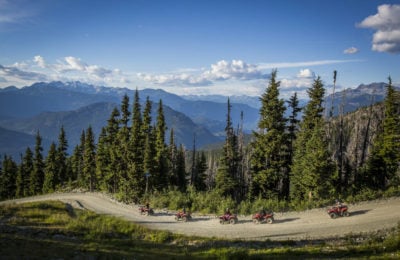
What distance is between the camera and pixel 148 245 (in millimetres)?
22094

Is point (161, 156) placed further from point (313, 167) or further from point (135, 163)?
point (313, 167)

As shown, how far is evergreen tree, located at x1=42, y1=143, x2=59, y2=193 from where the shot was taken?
72.1 meters

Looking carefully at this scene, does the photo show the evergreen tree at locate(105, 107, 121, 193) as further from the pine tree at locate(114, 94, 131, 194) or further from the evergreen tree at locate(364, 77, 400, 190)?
the evergreen tree at locate(364, 77, 400, 190)

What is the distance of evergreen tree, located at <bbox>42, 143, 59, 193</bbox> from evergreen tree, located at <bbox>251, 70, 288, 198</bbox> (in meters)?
56.6

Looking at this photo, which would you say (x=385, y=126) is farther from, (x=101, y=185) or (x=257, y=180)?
(x=101, y=185)

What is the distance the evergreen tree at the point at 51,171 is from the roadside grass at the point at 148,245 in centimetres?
4248

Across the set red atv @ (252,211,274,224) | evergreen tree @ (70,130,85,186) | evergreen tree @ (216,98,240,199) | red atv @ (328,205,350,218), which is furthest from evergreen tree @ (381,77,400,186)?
evergreen tree @ (70,130,85,186)

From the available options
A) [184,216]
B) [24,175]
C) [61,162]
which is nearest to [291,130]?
[184,216]

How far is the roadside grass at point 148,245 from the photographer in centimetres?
1549

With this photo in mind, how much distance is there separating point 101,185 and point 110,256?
48021 millimetres

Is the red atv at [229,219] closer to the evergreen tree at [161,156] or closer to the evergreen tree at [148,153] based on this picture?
the evergreen tree at [148,153]

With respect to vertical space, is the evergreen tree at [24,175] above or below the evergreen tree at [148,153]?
below

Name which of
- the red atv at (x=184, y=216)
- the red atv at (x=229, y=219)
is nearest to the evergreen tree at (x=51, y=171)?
the red atv at (x=184, y=216)

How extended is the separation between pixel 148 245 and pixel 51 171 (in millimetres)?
61060
